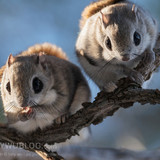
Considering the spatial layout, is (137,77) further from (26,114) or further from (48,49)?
(48,49)

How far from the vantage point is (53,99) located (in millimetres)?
2027

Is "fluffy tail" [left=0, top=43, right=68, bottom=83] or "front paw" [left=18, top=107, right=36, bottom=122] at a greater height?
"fluffy tail" [left=0, top=43, right=68, bottom=83]

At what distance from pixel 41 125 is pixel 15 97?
0.39 metres

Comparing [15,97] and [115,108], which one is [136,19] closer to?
[115,108]

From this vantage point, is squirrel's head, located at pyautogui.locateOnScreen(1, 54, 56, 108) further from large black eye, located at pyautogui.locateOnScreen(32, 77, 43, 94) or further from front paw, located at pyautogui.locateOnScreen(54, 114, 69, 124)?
front paw, located at pyautogui.locateOnScreen(54, 114, 69, 124)

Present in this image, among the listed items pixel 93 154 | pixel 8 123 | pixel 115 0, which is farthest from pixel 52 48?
pixel 93 154

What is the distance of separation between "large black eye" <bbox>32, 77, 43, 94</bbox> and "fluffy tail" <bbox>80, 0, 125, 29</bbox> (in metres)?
1.00

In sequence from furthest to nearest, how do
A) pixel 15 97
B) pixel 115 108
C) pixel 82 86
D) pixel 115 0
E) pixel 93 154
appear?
pixel 115 0 → pixel 82 86 → pixel 93 154 → pixel 115 108 → pixel 15 97

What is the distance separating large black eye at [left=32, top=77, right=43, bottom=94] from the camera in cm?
182

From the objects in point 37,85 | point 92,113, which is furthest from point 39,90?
point 92,113

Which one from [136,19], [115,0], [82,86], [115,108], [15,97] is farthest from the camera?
[115,0]

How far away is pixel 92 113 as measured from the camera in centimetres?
178

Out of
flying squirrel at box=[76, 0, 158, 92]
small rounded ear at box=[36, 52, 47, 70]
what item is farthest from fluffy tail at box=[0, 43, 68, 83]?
small rounded ear at box=[36, 52, 47, 70]

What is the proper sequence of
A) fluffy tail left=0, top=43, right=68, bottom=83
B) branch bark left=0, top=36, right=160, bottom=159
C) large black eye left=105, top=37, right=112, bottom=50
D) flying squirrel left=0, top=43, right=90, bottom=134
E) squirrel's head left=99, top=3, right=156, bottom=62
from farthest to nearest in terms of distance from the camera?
fluffy tail left=0, top=43, right=68, bottom=83, large black eye left=105, top=37, right=112, bottom=50, squirrel's head left=99, top=3, right=156, bottom=62, flying squirrel left=0, top=43, right=90, bottom=134, branch bark left=0, top=36, right=160, bottom=159
